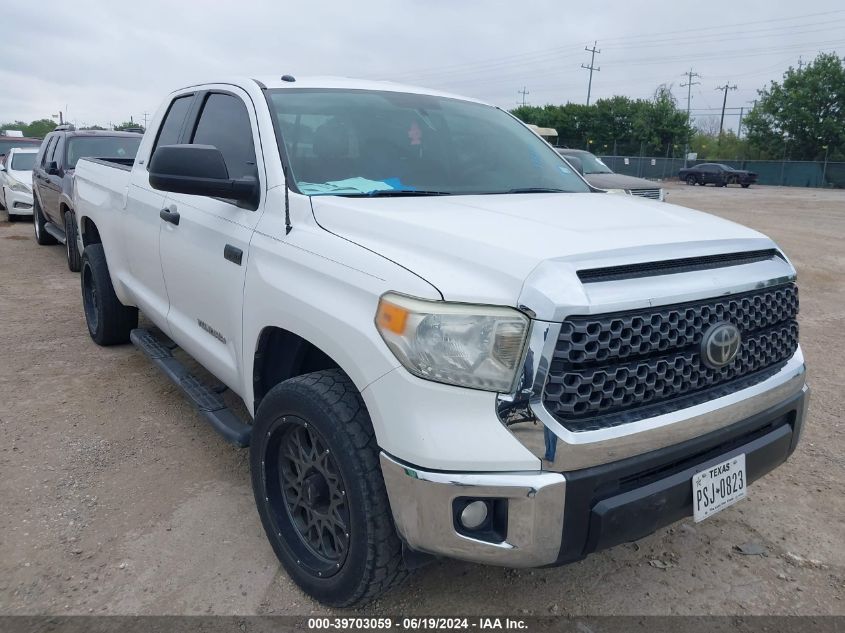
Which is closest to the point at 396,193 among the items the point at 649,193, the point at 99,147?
the point at 99,147

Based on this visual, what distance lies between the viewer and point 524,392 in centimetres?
195

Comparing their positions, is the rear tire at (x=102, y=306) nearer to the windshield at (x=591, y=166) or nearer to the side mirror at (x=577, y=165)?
the side mirror at (x=577, y=165)

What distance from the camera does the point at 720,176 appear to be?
41406 millimetres

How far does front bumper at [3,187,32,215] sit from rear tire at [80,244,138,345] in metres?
9.11

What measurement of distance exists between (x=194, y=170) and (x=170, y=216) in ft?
2.80

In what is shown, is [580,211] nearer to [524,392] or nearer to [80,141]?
[524,392]

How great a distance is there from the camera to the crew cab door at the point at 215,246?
2934mm

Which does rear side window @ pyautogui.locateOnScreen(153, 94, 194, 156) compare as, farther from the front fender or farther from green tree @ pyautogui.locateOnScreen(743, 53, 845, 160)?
green tree @ pyautogui.locateOnScreen(743, 53, 845, 160)

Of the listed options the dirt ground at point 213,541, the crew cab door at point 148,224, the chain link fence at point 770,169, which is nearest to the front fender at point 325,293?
the dirt ground at point 213,541

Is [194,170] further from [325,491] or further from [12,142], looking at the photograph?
[12,142]

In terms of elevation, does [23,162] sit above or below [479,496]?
above

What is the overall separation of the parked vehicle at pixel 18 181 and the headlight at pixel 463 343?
13306mm

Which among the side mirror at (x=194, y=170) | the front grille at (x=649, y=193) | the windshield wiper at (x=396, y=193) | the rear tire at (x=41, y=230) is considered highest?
the side mirror at (x=194, y=170)

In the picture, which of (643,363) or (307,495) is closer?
(643,363)
